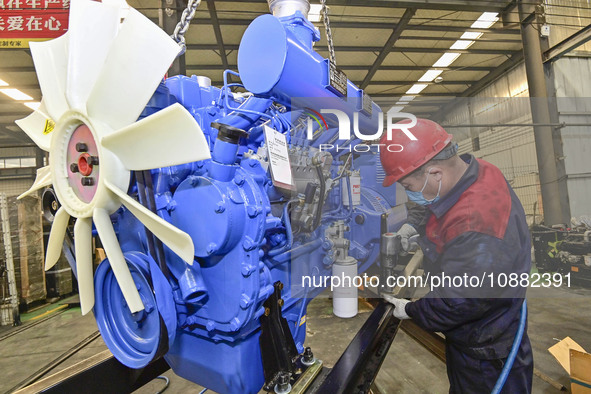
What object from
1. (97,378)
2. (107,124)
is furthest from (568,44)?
(97,378)

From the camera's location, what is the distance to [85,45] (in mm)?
936

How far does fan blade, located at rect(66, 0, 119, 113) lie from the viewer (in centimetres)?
91

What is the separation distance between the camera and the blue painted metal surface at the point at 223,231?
1.04 m

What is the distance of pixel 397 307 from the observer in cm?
146

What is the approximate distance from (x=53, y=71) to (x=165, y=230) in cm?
71

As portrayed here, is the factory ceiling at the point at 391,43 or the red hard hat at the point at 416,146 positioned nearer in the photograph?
the red hard hat at the point at 416,146

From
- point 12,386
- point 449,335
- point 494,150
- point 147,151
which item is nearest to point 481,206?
point 494,150

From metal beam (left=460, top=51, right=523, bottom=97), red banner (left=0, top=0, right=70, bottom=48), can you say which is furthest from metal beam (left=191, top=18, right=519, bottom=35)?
red banner (left=0, top=0, right=70, bottom=48)

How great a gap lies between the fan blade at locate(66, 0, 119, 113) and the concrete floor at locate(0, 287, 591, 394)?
221 centimetres

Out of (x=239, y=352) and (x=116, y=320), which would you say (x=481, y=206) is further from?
(x=116, y=320)

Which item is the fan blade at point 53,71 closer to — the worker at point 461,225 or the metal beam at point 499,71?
the worker at point 461,225

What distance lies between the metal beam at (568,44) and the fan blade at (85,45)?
19.4 feet

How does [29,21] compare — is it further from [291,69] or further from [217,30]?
[291,69]

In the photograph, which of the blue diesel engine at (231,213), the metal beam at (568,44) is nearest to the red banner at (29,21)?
the blue diesel engine at (231,213)
